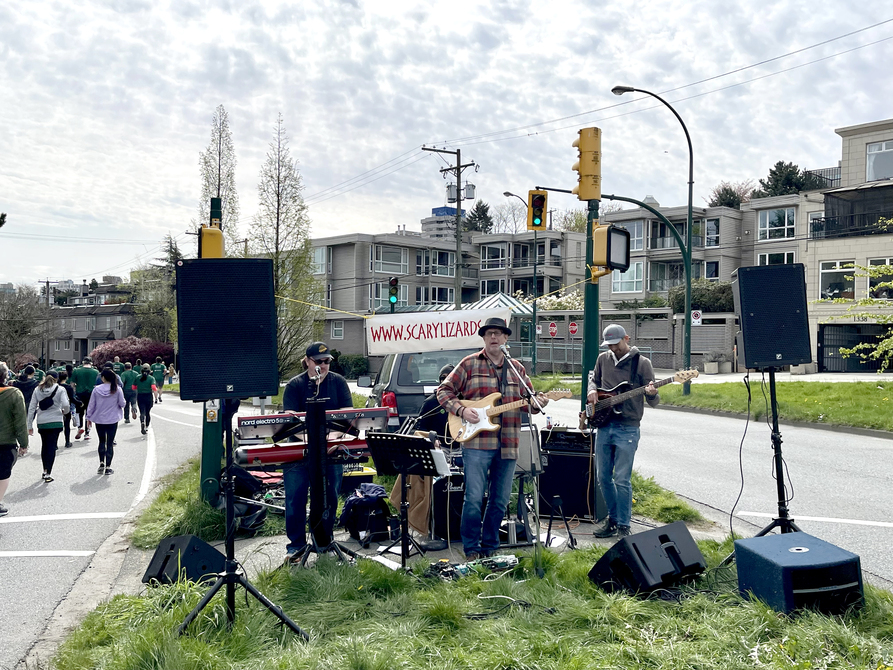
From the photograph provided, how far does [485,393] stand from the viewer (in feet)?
21.1

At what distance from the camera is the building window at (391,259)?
60.7 metres

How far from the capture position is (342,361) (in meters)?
52.5

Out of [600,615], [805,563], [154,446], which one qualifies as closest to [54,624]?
[600,615]

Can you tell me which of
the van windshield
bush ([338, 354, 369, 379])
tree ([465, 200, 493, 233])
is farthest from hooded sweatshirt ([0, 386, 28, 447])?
tree ([465, 200, 493, 233])

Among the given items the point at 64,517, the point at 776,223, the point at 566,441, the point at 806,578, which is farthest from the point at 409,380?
the point at 776,223

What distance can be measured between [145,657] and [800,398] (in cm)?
1959

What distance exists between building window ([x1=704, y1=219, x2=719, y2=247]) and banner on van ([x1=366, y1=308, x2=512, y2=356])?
48.6m

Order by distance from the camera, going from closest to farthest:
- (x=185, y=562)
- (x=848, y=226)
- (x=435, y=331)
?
(x=185, y=562)
(x=435, y=331)
(x=848, y=226)

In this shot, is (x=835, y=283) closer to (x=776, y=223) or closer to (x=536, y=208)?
(x=776, y=223)

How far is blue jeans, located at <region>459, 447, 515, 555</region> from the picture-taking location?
6305mm

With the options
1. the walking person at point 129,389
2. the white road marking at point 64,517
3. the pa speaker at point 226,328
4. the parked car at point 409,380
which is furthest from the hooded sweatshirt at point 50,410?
the walking person at point 129,389

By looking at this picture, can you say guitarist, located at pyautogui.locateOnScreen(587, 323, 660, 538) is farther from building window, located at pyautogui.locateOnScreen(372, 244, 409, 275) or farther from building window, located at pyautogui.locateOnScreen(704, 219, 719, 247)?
building window, located at pyautogui.locateOnScreen(372, 244, 409, 275)

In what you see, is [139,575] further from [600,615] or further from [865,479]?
[865,479]

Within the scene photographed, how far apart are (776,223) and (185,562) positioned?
2048 inches
